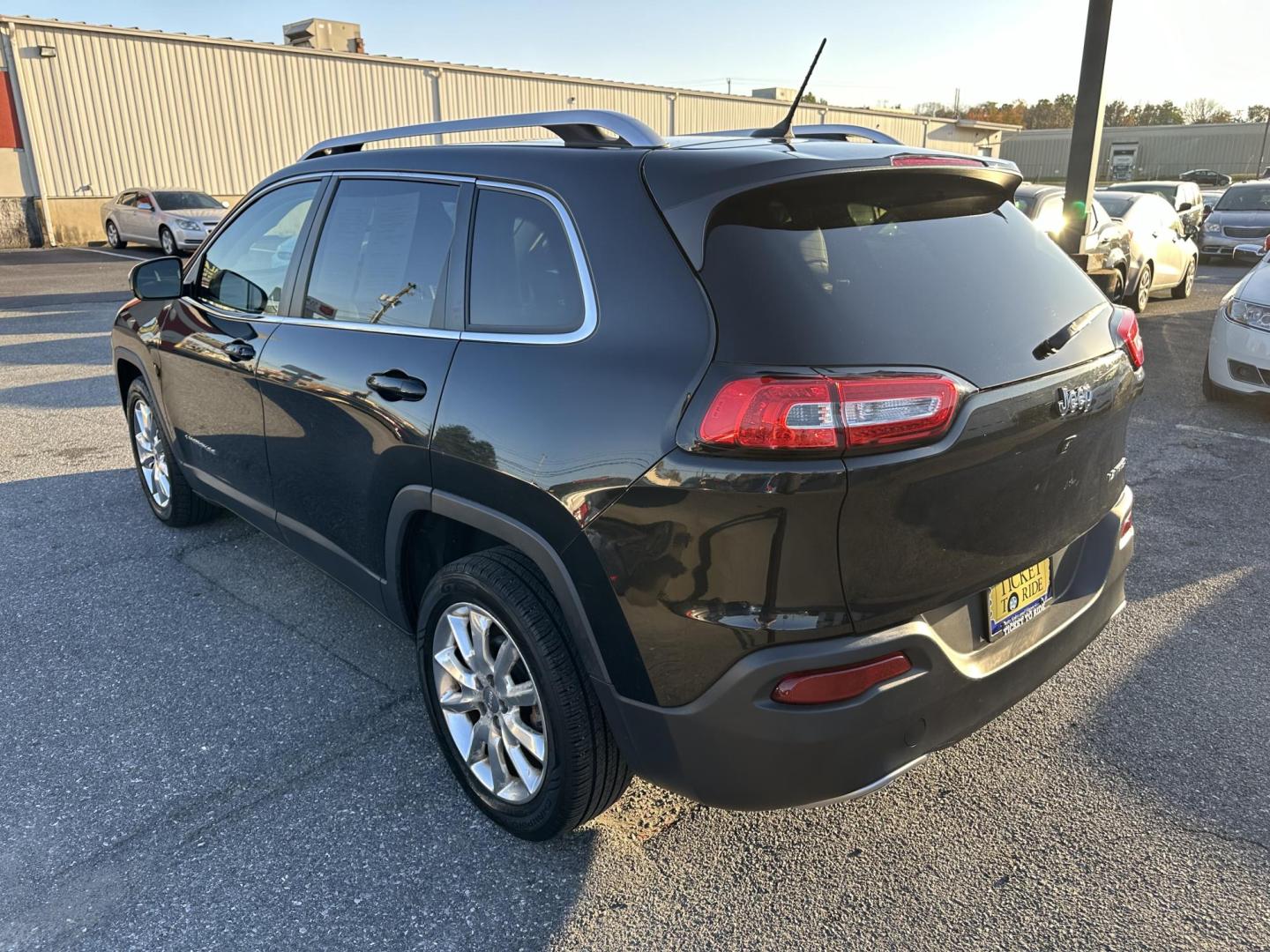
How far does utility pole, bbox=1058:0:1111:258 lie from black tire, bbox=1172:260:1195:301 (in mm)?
2968

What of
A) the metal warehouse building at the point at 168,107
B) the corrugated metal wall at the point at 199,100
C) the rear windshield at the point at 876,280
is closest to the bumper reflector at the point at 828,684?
the rear windshield at the point at 876,280

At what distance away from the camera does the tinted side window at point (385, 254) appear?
2805 mm

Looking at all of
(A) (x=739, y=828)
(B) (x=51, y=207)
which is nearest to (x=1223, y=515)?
(A) (x=739, y=828)

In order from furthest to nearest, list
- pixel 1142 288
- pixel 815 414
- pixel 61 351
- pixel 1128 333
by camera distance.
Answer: pixel 1142 288
pixel 61 351
pixel 1128 333
pixel 815 414

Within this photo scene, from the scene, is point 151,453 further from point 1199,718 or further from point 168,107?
point 168,107

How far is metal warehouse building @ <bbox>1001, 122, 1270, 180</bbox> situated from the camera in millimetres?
65125

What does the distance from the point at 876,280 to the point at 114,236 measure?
2551cm

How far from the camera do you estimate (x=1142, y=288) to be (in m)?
12.1

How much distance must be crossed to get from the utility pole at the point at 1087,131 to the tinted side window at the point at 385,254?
959cm

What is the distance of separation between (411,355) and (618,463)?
37.8 inches

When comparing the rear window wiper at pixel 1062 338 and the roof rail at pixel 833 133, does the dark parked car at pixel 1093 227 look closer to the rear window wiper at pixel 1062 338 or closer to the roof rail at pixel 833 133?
the roof rail at pixel 833 133

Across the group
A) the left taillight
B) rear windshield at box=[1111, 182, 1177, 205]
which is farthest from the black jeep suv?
rear windshield at box=[1111, 182, 1177, 205]

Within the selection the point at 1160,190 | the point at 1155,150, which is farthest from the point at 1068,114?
the point at 1160,190

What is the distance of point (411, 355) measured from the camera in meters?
2.76
